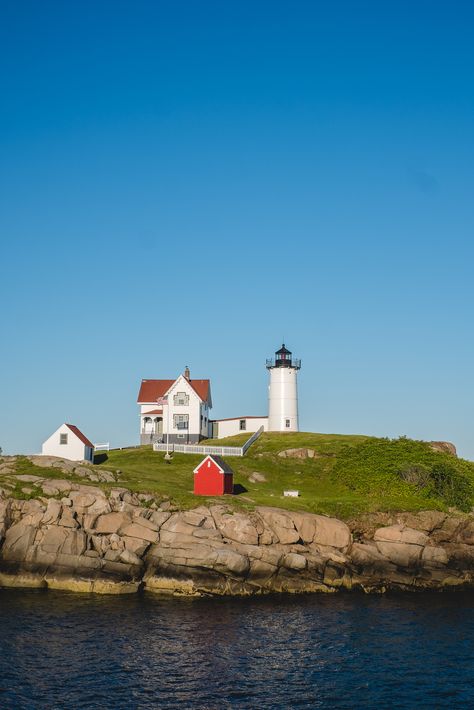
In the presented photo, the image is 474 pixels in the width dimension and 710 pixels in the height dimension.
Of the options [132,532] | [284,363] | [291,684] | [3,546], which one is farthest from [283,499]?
[284,363]

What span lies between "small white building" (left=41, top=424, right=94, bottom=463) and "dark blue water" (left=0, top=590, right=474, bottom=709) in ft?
87.6

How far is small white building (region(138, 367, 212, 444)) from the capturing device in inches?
3593

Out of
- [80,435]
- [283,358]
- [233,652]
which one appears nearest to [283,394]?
[283,358]

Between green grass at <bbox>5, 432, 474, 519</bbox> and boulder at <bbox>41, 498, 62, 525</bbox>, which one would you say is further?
green grass at <bbox>5, 432, 474, 519</bbox>

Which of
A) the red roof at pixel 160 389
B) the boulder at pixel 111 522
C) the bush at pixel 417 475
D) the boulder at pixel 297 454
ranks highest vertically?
the red roof at pixel 160 389

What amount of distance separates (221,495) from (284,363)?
3855 cm

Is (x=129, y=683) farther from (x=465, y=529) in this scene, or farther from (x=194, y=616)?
(x=465, y=529)

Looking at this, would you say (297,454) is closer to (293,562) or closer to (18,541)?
(293,562)

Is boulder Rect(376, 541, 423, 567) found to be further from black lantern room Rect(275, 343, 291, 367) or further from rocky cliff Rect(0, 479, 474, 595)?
black lantern room Rect(275, 343, 291, 367)

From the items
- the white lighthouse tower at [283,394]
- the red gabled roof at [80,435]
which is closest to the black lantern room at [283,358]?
the white lighthouse tower at [283,394]

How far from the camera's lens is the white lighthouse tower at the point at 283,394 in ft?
314

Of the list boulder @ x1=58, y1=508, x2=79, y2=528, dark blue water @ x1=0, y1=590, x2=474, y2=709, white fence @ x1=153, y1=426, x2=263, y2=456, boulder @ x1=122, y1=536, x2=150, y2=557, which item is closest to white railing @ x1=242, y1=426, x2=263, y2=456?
white fence @ x1=153, y1=426, x2=263, y2=456

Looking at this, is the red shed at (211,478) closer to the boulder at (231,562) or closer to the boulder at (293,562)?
the boulder at (293,562)

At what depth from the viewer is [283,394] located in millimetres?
96188
